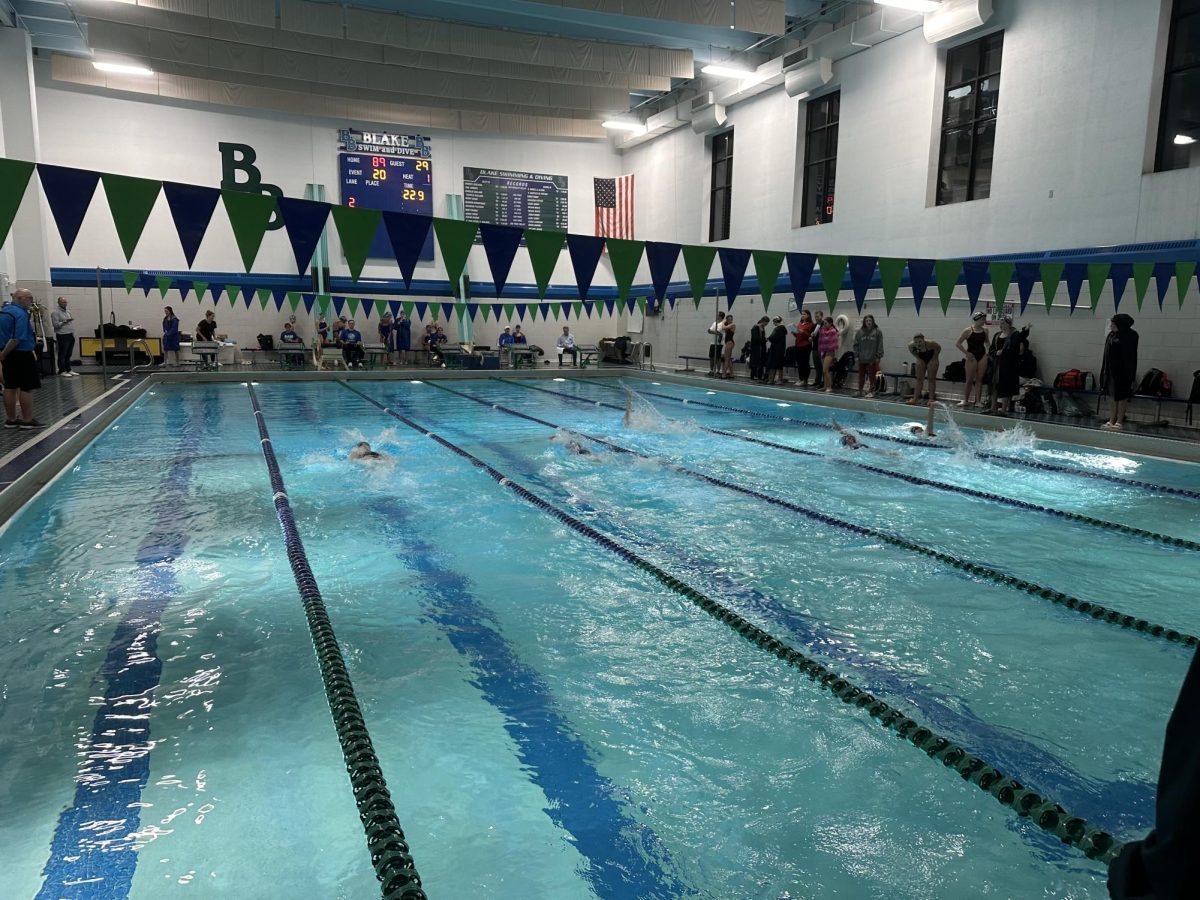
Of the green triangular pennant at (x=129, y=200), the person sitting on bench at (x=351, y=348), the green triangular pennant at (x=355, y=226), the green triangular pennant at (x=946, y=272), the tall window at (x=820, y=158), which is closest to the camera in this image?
the green triangular pennant at (x=129, y=200)

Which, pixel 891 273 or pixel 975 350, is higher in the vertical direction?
pixel 891 273

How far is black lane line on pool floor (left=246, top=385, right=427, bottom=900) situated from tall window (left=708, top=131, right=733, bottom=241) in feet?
51.6

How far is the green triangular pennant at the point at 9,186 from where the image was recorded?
3.91m

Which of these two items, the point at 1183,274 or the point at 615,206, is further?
the point at 615,206

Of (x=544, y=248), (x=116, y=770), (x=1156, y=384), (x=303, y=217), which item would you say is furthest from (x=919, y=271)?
(x=116, y=770)

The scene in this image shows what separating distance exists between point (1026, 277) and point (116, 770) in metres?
9.74

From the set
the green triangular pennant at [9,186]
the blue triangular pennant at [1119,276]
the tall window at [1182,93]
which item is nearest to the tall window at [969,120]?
the tall window at [1182,93]

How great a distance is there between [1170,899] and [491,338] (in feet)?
70.3

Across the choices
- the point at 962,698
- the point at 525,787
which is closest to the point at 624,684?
the point at 525,787

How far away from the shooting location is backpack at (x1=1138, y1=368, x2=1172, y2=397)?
891cm

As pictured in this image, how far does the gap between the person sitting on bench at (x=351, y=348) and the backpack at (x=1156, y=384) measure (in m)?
14.6

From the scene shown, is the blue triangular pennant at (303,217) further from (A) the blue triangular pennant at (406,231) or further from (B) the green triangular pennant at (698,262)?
(B) the green triangular pennant at (698,262)

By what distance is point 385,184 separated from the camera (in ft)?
63.6

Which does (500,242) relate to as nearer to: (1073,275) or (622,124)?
(1073,275)
